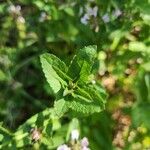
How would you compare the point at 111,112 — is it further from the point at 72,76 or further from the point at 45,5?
the point at 72,76

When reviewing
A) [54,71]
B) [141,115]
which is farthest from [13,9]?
[141,115]

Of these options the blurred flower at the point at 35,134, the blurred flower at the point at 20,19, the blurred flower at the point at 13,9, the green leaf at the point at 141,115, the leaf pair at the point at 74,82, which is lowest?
the blurred flower at the point at 35,134

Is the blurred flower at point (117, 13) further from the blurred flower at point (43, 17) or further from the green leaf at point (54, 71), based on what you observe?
the green leaf at point (54, 71)

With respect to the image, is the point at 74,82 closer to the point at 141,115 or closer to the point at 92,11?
the point at 92,11

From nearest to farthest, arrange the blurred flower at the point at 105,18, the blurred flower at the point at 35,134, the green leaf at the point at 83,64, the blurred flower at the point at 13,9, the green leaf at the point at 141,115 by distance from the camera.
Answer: the green leaf at the point at 83,64 → the blurred flower at the point at 35,134 → the blurred flower at the point at 105,18 → the blurred flower at the point at 13,9 → the green leaf at the point at 141,115

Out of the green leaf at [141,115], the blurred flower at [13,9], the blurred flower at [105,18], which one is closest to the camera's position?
the blurred flower at [105,18]

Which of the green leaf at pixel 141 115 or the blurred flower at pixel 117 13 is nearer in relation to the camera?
the blurred flower at pixel 117 13

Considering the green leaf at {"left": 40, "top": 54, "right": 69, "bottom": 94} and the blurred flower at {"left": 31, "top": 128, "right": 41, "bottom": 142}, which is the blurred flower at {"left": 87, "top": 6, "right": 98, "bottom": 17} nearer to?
the green leaf at {"left": 40, "top": 54, "right": 69, "bottom": 94}

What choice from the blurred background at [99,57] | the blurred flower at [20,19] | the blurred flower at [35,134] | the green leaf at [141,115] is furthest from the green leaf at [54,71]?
the green leaf at [141,115]
